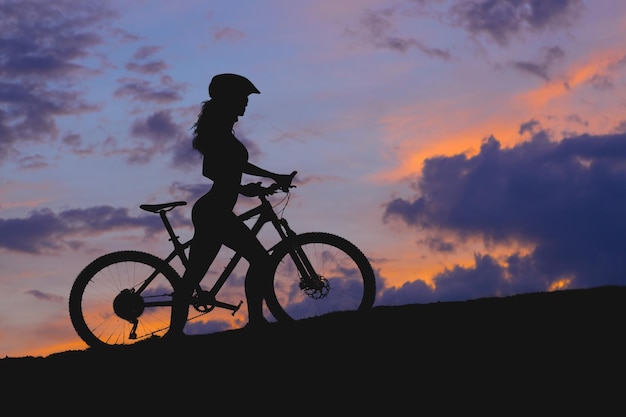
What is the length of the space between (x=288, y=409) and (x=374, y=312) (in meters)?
2.94

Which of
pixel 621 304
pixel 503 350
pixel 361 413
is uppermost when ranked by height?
pixel 621 304

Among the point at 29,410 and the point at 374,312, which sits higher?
the point at 374,312

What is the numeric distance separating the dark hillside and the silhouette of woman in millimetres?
731

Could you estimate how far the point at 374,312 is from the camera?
30.9ft

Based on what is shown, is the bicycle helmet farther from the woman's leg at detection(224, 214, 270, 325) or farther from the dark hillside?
the dark hillside

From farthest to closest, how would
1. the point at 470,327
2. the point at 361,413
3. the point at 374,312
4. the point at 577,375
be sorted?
the point at 374,312, the point at 470,327, the point at 577,375, the point at 361,413

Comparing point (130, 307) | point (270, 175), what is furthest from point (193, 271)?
point (270, 175)

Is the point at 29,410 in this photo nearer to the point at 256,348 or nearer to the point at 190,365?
the point at 190,365

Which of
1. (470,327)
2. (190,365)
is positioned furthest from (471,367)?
(190,365)

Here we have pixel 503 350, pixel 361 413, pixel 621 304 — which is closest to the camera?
pixel 361 413

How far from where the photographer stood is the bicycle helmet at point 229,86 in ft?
30.5

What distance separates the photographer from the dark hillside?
6637 millimetres

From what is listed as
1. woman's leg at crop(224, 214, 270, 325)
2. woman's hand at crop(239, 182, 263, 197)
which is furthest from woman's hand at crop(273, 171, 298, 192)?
woman's leg at crop(224, 214, 270, 325)

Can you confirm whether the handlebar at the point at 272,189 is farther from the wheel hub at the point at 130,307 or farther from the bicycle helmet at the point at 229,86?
the wheel hub at the point at 130,307
